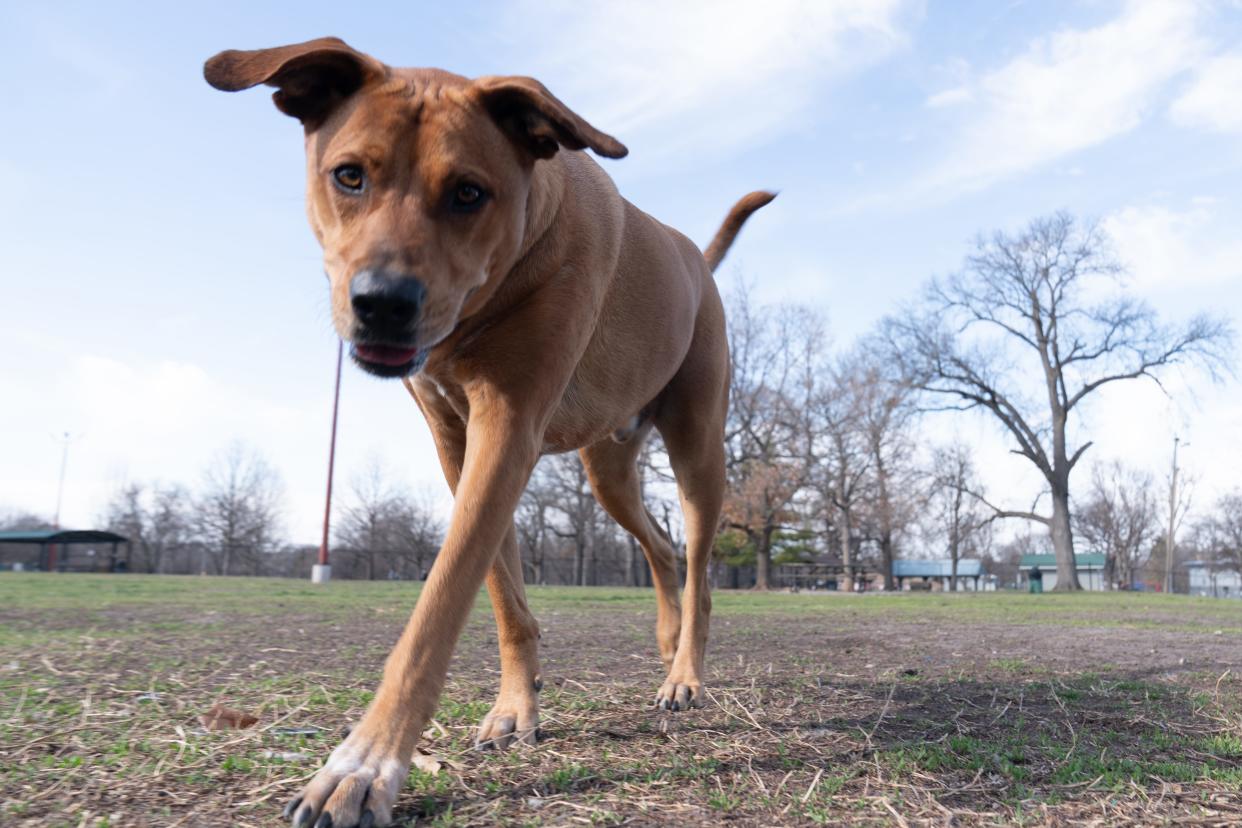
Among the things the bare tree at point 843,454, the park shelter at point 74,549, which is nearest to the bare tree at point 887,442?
the bare tree at point 843,454

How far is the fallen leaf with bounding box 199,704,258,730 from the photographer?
3193 millimetres

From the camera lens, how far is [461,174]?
2.55m

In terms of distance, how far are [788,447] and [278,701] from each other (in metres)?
34.7

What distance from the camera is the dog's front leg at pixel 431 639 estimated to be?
209 cm

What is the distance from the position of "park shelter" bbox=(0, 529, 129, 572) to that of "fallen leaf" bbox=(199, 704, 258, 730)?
40403 millimetres

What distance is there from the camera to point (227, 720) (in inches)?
128

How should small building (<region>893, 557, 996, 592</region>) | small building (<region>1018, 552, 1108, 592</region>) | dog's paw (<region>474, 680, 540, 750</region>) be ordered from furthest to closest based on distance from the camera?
small building (<region>1018, 552, 1108, 592</region>), small building (<region>893, 557, 996, 592</region>), dog's paw (<region>474, 680, 540, 750</region>)

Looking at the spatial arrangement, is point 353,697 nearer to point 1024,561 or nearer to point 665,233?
point 665,233

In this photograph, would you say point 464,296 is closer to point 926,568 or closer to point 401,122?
point 401,122

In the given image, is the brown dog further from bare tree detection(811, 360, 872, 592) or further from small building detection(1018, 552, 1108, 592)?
small building detection(1018, 552, 1108, 592)

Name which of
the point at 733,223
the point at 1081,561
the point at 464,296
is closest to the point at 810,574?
the point at 733,223

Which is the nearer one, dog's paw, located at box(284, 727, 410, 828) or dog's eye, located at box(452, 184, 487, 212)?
dog's paw, located at box(284, 727, 410, 828)

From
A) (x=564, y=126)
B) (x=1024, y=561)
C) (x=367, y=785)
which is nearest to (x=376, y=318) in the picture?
(x=564, y=126)

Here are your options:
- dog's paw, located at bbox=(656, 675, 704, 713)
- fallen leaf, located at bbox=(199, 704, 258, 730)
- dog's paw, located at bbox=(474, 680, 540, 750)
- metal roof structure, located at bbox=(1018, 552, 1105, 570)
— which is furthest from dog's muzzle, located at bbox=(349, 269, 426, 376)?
metal roof structure, located at bbox=(1018, 552, 1105, 570)
